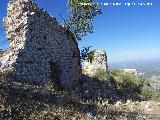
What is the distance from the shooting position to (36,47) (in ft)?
86.5

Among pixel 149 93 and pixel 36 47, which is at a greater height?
pixel 36 47

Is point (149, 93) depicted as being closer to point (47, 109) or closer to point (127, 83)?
point (127, 83)

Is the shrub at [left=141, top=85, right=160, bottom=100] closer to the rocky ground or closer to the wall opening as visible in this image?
the wall opening

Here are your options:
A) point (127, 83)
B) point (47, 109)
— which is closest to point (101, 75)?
point (127, 83)

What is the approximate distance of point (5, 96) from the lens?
15.5 metres

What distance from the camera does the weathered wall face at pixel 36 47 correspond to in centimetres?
2497

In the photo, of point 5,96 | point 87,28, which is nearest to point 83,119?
point 5,96

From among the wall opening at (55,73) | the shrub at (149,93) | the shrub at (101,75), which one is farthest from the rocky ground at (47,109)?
the shrub at (101,75)

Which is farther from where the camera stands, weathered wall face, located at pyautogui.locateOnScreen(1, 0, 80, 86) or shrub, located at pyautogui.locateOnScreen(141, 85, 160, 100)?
shrub, located at pyautogui.locateOnScreen(141, 85, 160, 100)

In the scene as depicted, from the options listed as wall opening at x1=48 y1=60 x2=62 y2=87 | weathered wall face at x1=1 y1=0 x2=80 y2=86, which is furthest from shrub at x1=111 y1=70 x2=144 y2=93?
wall opening at x1=48 y1=60 x2=62 y2=87

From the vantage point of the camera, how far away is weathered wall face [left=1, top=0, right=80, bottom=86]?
81.9 ft

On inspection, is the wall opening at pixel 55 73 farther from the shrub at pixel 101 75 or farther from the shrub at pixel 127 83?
the shrub at pixel 127 83

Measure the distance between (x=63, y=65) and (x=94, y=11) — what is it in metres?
7.97

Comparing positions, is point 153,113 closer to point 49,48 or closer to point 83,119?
point 83,119
